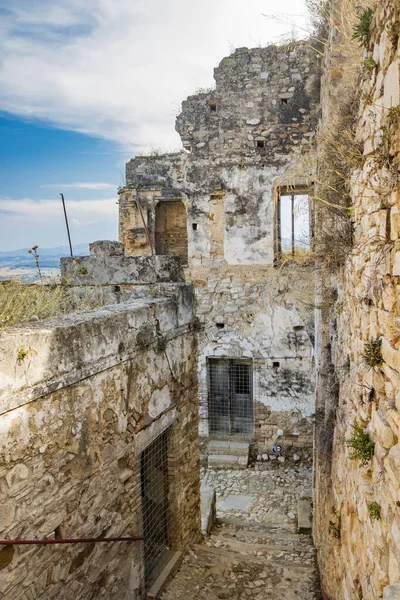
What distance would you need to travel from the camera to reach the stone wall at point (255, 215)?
361 inches

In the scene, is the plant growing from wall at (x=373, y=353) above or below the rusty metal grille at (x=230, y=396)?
above

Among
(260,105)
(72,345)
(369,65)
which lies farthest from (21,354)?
(260,105)

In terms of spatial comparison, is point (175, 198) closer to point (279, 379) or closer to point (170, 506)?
point (279, 379)

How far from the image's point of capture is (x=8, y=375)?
9.33 ft

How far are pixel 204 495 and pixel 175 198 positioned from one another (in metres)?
6.28

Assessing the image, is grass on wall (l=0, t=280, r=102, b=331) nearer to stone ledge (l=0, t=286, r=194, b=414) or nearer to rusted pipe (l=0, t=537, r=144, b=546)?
stone ledge (l=0, t=286, r=194, b=414)

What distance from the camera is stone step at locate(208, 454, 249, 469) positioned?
934 centimetres

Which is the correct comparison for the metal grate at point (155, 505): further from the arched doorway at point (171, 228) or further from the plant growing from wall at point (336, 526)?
the arched doorway at point (171, 228)

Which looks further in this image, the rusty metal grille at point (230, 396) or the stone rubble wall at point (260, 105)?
the rusty metal grille at point (230, 396)

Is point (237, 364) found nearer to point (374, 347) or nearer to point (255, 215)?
point (255, 215)

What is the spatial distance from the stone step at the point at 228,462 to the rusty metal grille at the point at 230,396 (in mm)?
661

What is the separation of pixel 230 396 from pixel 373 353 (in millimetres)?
7592

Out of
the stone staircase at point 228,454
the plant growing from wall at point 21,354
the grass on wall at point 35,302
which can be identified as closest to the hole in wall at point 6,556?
the plant growing from wall at point 21,354

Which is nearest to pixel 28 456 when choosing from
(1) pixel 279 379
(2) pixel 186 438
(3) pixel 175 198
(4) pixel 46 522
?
(4) pixel 46 522
